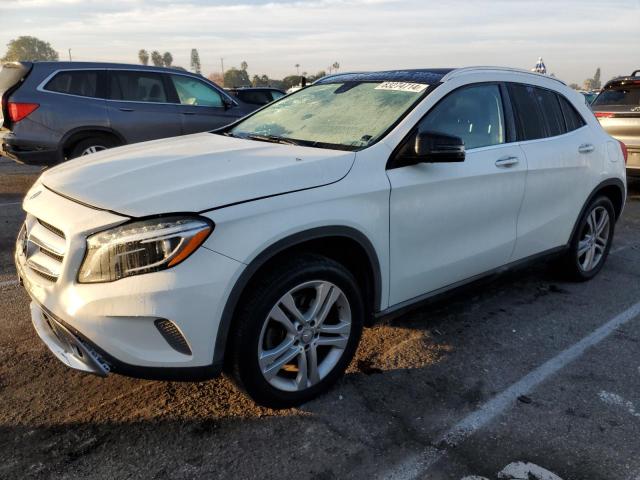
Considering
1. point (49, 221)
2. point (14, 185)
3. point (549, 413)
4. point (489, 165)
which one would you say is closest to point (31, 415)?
point (49, 221)

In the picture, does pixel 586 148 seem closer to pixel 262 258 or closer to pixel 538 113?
pixel 538 113

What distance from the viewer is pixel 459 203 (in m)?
3.22

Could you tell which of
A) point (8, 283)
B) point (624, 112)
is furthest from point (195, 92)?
point (624, 112)

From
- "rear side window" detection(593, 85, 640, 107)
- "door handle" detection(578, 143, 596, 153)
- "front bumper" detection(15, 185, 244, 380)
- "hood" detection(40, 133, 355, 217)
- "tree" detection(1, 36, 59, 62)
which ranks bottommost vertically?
"front bumper" detection(15, 185, 244, 380)

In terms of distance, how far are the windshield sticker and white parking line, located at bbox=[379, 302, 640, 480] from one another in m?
1.82

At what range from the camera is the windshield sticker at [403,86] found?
3.29m

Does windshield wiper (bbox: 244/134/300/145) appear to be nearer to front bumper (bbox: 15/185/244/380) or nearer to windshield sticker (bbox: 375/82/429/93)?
windshield sticker (bbox: 375/82/429/93)

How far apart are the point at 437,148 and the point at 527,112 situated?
1388 millimetres

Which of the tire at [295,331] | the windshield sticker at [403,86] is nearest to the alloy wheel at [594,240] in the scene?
the windshield sticker at [403,86]

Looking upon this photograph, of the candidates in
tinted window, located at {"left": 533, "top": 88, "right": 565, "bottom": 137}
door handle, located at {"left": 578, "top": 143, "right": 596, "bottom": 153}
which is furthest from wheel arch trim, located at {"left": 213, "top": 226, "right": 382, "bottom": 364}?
door handle, located at {"left": 578, "top": 143, "right": 596, "bottom": 153}

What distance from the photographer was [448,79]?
11.0 feet

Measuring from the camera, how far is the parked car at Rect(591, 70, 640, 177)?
7.89 m

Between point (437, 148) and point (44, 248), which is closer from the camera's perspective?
point (44, 248)

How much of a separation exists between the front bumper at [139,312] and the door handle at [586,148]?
10.3 feet
